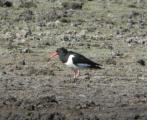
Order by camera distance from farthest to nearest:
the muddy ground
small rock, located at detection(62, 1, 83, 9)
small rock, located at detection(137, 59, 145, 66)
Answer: small rock, located at detection(62, 1, 83, 9) → small rock, located at detection(137, 59, 145, 66) → the muddy ground

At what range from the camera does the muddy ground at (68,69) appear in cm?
1516

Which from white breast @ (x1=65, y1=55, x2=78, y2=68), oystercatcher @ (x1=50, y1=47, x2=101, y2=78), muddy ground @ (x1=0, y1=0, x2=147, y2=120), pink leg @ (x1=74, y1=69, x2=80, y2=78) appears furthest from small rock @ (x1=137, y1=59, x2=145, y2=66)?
white breast @ (x1=65, y1=55, x2=78, y2=68)

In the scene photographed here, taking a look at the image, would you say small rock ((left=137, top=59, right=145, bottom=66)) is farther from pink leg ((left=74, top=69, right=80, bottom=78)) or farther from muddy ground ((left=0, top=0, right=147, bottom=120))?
pink leg ((left=74, top=69, right=80, bottom=78))

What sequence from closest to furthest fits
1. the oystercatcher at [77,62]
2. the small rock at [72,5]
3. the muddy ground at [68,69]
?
1. the muddy ground at [68,69]
2. the oystercatcher at [77,62]
3. the small rock at [72,5]

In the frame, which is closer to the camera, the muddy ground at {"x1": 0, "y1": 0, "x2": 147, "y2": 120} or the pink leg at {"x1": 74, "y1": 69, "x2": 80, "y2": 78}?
the muddy ground at {"x1": 0, "y1": 0, "x2": 147, "y2": 120}

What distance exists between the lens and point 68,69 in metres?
20.1

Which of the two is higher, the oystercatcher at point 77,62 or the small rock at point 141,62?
the oystercatcher at point 77,62

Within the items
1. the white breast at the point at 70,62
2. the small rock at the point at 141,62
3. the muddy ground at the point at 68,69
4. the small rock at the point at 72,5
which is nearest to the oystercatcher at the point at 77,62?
the white breast at the point at 70,62

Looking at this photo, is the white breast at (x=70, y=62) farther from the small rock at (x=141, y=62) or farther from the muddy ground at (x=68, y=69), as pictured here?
the small rock at (x=141, y=62)

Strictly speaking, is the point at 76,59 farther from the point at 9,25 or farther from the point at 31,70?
the point at 9,25

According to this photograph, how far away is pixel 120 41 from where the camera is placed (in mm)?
25438

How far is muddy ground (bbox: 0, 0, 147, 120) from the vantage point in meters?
15.2

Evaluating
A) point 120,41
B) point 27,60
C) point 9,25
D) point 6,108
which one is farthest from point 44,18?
point 6,108

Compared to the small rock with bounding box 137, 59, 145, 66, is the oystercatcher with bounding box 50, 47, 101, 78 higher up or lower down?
higher up
